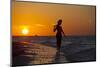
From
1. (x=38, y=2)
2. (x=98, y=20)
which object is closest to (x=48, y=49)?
(x=38, y=2)

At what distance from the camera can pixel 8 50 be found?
2.76 meters

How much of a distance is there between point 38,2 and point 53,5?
0.23 metres

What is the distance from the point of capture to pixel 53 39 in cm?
306

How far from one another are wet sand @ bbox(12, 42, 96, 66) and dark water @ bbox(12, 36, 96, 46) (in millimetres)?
47

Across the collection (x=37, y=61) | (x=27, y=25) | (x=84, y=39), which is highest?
(x=27, y=25)

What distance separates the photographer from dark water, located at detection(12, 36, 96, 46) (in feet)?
9.55

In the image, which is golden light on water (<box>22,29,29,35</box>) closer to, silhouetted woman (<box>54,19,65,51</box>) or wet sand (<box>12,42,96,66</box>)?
wet sand (<box>12,42,96,66</box>)

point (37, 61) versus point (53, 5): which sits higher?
point (53, 5)

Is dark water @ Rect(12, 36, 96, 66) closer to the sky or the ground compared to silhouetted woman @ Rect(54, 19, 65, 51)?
closer to the ground

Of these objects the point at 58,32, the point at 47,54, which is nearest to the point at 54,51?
the point at 47,54

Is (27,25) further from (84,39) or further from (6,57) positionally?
(84,39)

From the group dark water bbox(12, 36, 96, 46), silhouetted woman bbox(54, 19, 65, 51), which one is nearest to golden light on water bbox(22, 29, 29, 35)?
dark water bbox(12, 36, 96, 46)

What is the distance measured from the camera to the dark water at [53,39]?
9.55 ft

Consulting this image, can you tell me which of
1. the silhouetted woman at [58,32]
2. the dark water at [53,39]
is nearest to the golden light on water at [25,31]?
the dark water at [53,39]
